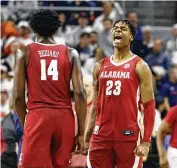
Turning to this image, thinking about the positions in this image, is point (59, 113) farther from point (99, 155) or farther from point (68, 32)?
point (68, 32)

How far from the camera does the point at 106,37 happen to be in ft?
57.3

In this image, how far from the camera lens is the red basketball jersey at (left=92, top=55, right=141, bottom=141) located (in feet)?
26.7

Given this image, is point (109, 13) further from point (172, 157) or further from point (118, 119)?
point (118, 119)

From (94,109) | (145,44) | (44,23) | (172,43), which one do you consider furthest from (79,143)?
(172,43)

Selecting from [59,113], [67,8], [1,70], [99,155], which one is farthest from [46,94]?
[67,8]

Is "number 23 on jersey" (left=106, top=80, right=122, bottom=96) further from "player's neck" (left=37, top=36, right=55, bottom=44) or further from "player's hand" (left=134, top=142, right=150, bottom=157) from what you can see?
"player's neck" (left=37, top=36, right=55, bottom=44)

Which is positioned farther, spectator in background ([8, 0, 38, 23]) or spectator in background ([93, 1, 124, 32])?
spectator in background ([93, 1, 124, 32])

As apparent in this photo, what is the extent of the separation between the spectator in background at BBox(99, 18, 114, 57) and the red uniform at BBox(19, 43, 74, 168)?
9232 millimetres

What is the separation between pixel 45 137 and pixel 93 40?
9656mm

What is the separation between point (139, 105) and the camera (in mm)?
8305

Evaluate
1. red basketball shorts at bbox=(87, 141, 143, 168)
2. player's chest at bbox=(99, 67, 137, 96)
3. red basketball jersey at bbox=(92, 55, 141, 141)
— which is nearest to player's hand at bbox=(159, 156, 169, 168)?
red basketball shorts at bbox=(87, 141, 143, 168)

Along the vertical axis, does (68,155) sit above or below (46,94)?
below

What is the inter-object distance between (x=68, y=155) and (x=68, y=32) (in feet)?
33.3

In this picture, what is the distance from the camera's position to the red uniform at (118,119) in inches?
320
